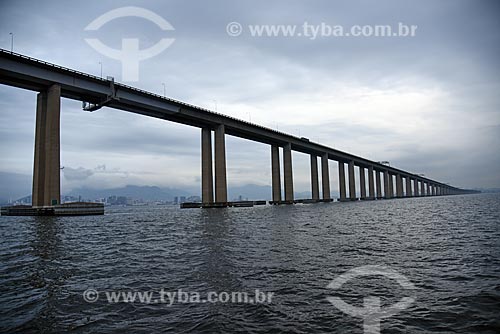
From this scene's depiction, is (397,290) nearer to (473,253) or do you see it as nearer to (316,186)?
(473,253)

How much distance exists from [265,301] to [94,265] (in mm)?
8293

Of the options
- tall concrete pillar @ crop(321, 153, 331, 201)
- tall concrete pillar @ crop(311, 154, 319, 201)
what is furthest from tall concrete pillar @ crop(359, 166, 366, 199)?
tall concrete pillar @ crop(311, 154, 319, 201)

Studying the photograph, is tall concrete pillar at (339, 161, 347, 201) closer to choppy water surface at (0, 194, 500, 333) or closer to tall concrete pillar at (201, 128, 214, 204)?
tall concrete pillar at (201, 128, 214, 204)

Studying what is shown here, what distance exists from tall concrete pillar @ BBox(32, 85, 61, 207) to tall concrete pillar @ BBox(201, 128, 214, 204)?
3800 centimetres

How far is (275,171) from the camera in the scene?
359 ft

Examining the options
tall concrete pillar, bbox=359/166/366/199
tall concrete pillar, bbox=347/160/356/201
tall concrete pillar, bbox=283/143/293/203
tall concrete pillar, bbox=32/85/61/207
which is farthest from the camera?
tall concrete pillar, bbox=359/166/366/199

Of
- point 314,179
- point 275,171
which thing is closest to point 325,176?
point 314,179

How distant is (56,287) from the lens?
34.1 ft

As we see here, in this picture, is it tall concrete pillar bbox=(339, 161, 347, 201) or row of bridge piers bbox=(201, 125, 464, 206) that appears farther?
tall concrete pillar bbox=(339, 161, 347, 201)

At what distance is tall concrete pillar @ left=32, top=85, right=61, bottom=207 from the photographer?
50.0m

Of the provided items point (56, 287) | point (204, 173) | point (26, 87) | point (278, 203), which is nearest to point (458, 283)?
point (56, 287)

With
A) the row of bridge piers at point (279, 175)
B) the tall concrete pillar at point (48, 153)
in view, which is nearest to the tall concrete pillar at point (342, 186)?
the row of bridge piers at point (279, 175)

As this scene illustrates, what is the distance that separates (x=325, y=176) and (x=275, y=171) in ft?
95.8

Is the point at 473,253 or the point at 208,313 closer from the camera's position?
the point at 208,313
